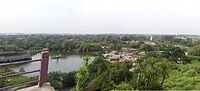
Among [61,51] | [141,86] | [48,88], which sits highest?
[48,88]

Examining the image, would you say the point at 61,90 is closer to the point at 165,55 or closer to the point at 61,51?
the point at 165,55

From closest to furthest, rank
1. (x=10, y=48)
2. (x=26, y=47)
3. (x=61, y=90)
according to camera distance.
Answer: (x=61, y=90) → (x=10, y=48) → (x=26, y=47)

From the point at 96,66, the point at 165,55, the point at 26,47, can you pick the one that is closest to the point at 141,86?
the point at 96,66

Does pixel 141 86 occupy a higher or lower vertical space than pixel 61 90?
higher

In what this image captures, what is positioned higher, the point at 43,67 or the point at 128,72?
the point at 43,67

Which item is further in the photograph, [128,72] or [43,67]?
[128,72]

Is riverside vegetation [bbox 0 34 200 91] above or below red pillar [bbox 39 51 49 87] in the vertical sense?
below

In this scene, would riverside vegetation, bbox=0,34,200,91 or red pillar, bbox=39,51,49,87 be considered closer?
red pillar, bbox=39,51,49,87

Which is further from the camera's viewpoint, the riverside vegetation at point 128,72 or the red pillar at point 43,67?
the riverside vegetation at point 128,72

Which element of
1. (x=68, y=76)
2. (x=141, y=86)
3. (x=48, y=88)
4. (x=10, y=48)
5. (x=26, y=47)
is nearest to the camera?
(x=48, y=88)

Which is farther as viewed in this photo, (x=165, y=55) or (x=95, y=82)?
(x=165, y=55)

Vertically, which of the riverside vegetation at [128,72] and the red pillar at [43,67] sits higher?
the red pillar at [43,67]
